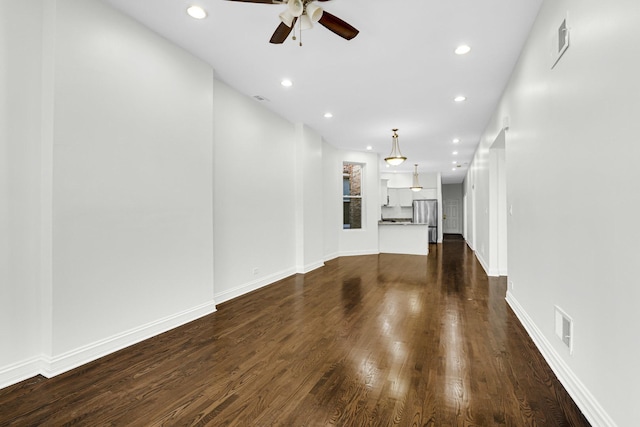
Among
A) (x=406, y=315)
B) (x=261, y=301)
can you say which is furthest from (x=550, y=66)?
(x=261, y=301)

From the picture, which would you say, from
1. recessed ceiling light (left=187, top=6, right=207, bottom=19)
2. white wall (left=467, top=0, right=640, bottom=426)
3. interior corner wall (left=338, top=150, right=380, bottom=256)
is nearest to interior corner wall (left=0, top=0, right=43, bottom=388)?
recessed ceiling light (left=187, top=6, right=207, bottom=19)

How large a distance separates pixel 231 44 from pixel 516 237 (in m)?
3.72

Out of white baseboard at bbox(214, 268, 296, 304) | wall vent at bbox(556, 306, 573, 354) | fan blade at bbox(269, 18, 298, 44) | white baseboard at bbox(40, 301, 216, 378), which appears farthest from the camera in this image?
white baseboard at bbox(214, 268, 296, 304)

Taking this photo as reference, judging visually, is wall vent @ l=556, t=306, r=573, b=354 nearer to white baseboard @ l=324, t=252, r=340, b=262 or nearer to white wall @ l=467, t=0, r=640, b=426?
white wall @ l=467, t=0, r=640, b=426

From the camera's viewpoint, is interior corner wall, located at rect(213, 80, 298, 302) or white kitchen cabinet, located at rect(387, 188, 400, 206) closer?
interior corner wall, located at rect(213, 80, 298, 302)

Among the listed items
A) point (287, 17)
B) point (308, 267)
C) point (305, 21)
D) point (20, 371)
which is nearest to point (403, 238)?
point (308, 267)

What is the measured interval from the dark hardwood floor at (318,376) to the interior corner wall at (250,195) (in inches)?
30.6

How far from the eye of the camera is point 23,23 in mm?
2158

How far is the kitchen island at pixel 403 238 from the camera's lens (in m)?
8.67

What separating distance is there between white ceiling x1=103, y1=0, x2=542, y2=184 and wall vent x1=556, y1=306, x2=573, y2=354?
2.43 m

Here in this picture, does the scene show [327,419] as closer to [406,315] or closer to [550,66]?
[406,315]

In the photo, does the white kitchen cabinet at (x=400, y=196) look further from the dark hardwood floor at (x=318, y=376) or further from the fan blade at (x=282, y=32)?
the fan blade at (x=282, y=32)

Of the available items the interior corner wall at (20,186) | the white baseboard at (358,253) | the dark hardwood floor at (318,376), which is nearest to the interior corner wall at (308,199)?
the white baseboard at (358,253)

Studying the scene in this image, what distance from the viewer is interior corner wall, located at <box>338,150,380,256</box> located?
27.0 feet
